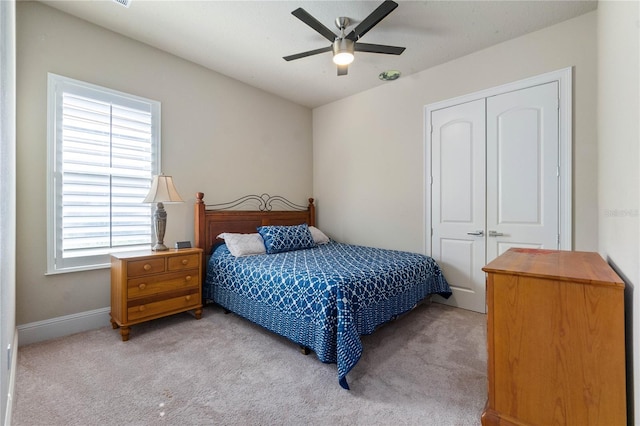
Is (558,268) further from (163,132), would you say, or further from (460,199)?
(163,132)

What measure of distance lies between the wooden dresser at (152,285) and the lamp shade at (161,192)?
0.50 meters

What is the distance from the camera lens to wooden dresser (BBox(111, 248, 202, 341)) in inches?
97.4

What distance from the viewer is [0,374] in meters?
1.23

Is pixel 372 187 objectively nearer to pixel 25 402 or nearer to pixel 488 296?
pixel 488 296

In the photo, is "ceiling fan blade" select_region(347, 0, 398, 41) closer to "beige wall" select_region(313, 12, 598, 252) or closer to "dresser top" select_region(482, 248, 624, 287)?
"beige wall" select_region(313, 12, 598, 252)

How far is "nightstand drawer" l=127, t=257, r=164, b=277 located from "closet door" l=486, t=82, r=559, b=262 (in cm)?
331

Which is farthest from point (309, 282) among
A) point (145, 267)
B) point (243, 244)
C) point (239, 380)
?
point (145, 267)

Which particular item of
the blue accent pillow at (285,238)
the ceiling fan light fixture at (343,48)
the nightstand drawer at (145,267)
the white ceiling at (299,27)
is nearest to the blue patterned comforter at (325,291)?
the blue accent pillow at (285,238)

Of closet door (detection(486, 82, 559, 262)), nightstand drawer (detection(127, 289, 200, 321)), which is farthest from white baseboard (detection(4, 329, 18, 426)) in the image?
closet door (detection(486, 82, 559, 262))

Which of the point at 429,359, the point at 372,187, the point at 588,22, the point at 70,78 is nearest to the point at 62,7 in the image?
the point at 70,78

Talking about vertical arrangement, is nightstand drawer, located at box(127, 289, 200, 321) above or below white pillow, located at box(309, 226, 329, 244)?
below

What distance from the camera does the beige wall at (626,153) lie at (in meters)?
1.02

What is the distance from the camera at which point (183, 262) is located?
2846 millimetres

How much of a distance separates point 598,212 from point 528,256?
144 centimetres
